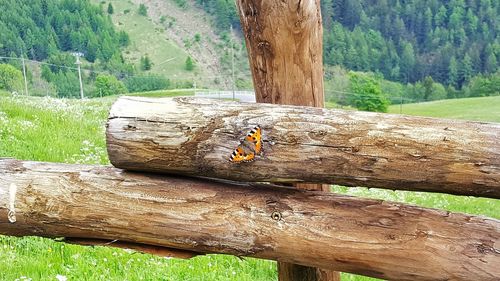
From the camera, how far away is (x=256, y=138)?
290 cm

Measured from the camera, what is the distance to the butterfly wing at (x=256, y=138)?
2906 millimetres

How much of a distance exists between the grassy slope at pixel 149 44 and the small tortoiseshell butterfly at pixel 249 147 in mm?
137546

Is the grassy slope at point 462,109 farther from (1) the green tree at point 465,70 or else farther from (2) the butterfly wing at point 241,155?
(2) the butterfly wing at point 241,155

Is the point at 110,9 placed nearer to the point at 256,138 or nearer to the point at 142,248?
the point at 142,248

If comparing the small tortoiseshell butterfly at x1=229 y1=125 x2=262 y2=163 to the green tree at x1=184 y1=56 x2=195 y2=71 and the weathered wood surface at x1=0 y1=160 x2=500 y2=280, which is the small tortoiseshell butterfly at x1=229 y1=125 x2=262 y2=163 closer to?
the weathered wood surface at x1=0 y1=160 x2=500 y2=280

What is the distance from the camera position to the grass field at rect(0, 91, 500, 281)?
205 inches

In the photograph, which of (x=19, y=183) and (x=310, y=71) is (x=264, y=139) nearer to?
(x=310, y=71)

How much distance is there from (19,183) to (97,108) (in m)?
11.5

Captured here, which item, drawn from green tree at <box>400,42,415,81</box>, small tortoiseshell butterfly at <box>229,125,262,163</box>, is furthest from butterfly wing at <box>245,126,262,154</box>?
green tree at <box>400,42,415,81</box>

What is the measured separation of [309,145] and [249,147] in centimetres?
28

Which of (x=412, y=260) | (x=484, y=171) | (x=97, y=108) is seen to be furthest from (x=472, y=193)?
(x=97, y=108)

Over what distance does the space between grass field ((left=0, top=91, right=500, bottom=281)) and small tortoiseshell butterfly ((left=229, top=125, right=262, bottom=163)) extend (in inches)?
95.3

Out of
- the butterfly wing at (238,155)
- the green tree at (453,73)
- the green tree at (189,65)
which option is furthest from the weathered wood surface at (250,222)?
the green tree at (189,65)

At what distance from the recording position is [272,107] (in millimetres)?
3018
